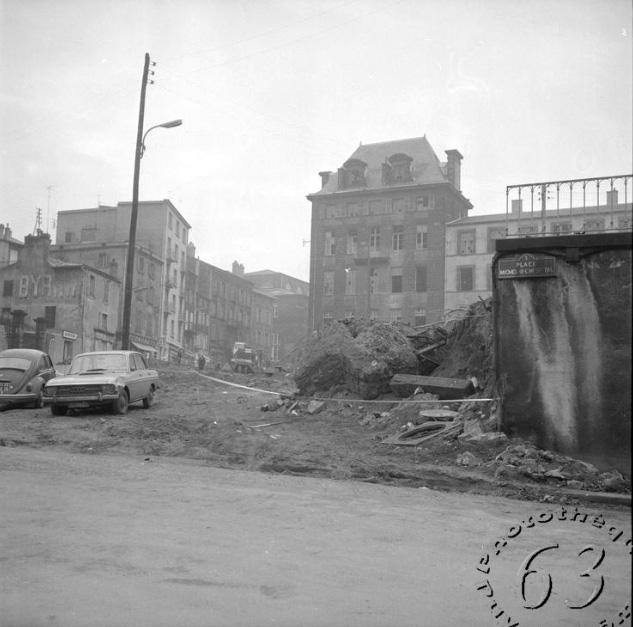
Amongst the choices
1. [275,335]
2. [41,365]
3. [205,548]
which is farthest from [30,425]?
[275,335]

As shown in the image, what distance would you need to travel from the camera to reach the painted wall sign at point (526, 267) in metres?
10.2

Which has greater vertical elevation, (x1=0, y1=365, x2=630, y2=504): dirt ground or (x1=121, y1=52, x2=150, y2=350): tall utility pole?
(x1=121, y1=52, x2=150, y2=350): tall utility pole

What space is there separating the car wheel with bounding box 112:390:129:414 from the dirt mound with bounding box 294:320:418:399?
4349 millimetres

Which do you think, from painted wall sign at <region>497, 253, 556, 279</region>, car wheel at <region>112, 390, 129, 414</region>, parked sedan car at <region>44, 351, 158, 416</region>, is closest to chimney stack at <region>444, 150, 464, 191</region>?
parked sedan car at <region>44, 351, 158, 416</region>

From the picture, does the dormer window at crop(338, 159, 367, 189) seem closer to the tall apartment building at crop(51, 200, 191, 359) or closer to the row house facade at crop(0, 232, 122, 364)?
the tall apartment building at crop(51, 200, 191, 359)

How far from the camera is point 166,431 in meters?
14.0

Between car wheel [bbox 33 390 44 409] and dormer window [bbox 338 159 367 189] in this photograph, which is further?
dormer window [bbox 338 159 367 189]

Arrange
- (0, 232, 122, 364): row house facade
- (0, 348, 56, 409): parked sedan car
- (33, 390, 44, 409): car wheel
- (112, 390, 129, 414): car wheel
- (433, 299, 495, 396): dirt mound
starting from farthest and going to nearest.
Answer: (0, 232, 122, 364): row house facade → (33, 390, 44, 409): car wheel → (0, 348, 56, 409): parked sedan car → (112, 390, 129, 414): car wheel → (433, 299, 495, 396): dirt mound

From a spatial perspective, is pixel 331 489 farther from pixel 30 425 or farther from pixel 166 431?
pixel 30 425

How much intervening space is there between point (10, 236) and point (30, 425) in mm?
43778

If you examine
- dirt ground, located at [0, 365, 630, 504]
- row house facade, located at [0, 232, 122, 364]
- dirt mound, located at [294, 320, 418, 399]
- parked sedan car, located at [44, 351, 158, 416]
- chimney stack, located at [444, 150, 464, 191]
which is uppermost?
chimney stack, located at [444, 150, 464, 191]

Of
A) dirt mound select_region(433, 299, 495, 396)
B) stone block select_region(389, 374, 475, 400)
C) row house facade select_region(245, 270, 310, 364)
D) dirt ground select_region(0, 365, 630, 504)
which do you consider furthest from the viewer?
row house facade select_region(245, 270, 310, 364)

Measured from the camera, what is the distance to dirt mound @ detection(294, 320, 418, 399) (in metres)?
16.0

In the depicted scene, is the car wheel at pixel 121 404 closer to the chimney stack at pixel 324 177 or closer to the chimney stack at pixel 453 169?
the chimney stack at pixel 453 169
